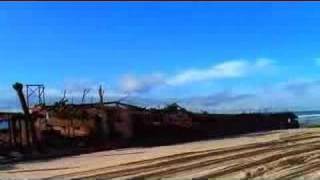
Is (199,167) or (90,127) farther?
(90,127)

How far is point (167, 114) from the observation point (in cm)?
4322

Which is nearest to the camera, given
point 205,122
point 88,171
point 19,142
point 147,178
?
point 147,178

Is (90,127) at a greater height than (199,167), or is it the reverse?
(90,127)

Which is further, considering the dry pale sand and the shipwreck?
the shipwreck

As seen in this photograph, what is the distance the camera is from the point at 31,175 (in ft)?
71.1

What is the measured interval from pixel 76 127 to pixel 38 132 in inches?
104

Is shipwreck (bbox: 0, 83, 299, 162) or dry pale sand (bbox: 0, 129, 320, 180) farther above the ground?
shipwreck (bbox: 0, 83, 299, 162)

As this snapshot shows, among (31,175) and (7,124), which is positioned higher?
(7,124)

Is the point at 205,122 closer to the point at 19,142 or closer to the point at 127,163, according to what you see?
the point at 19,142

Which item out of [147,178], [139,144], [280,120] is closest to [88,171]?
[147,178]

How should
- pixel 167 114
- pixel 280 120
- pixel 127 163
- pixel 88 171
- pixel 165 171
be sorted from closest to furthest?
1. pixel 165 171
2. pixel 88 171
3. pixel 127 163
4. pixel 167 114
5. pixel 280 120

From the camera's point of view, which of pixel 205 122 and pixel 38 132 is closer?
pixel 38 132

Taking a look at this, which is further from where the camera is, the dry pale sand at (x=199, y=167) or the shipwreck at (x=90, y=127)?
the shipwreck at (x=90, y=127)

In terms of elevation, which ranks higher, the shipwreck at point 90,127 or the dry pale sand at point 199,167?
the shipwreck at point 90,127
